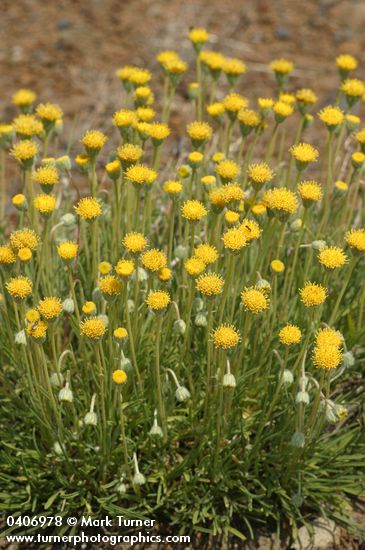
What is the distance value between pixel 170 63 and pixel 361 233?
1539mm

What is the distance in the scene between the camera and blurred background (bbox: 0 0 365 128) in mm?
6781

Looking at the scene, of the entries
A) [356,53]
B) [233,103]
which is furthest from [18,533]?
[356,53]

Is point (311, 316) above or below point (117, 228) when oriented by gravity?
below

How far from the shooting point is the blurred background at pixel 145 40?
6.78m

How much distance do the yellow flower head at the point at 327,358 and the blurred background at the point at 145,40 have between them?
418cm

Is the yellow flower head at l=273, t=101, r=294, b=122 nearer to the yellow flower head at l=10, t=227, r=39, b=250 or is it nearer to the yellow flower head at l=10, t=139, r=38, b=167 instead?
the yellow flower head at l=10, t=139, r=38, b=167

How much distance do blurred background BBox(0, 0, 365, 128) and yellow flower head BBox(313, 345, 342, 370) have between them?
418 centimetres

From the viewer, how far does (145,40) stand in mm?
7320

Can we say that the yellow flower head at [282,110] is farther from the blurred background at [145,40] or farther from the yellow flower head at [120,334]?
the blurred background at [145,40]

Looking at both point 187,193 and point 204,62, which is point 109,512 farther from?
point 204,62

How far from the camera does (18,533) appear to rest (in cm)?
322

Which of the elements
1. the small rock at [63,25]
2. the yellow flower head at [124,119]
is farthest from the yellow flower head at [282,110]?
the small rock at [63,25]

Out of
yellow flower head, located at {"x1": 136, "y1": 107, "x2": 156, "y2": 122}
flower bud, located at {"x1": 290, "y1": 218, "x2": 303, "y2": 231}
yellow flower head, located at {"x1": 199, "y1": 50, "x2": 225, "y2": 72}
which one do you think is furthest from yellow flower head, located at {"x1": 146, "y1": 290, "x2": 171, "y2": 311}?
yellow flower head, located at {"x1": 199, "y1": 50, "x2": 225, "y2": 72}

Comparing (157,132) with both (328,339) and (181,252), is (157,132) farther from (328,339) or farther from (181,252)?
(328,339)
